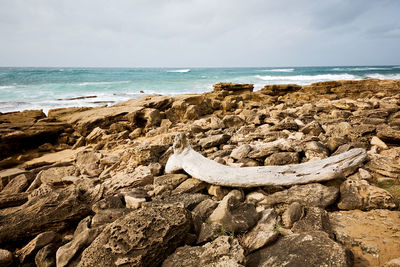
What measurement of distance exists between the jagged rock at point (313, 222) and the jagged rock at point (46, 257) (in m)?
2.45

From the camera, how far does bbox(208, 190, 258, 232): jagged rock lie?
2115mm

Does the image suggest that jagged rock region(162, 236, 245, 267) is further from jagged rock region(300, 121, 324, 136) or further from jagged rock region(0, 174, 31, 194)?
jagged rock region(300, 121, 324, 136)

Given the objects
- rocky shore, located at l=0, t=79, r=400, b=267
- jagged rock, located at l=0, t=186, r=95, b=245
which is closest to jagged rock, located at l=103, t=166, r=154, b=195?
rocky shore, located at l=0, t=79, r=400, b=267

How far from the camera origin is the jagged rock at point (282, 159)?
324cm

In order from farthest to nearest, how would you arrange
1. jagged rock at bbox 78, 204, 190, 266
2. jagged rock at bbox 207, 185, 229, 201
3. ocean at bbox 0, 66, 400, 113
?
ocean at bbox 0, 66, 400, 113 < jagged rock at bbox 207, 185, 229, 201 < jagged rock at bbox 78, 204, 190, 266

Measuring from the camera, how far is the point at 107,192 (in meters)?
3.10

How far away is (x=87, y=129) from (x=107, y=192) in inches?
180

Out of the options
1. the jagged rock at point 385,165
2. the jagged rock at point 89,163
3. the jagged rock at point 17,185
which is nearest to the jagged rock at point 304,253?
the jagged rock at point 385,165

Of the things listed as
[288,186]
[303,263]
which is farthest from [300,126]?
[303,263]

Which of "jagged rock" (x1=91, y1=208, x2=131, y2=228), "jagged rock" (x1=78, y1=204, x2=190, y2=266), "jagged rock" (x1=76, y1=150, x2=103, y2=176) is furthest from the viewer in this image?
"jagged rock" (x1=76, y1=150, x2=103, y2=176)

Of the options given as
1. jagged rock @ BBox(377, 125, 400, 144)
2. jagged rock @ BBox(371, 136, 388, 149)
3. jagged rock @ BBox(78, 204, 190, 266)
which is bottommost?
jagged rock @ BBox(78, 204, 190, 266)

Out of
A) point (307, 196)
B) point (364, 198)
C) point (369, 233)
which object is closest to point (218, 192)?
point (307, 196)

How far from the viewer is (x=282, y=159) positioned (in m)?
3.26

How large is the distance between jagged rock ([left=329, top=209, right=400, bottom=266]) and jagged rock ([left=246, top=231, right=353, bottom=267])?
0.38 metres
